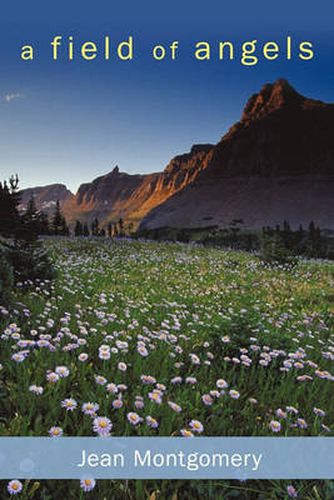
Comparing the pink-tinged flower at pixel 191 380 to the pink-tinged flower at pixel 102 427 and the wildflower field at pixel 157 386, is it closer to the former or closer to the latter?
the wildflower field at pixel 157 386

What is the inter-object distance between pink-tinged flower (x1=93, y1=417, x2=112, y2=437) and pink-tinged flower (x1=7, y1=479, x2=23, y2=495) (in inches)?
23.7

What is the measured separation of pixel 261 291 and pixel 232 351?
6.21 metres

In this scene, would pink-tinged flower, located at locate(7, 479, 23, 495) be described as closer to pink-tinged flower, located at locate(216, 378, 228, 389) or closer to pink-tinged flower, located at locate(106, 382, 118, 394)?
pink-tinged flower, located at locate(106, 382, 118, 394)

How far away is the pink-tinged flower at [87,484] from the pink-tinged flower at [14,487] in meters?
0.40

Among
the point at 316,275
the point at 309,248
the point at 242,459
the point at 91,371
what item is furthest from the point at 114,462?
the point at 309,248

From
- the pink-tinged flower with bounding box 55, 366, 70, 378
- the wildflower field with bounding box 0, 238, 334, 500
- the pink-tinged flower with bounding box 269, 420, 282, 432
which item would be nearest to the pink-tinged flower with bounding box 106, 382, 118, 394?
the wildflower field with bounding box 0, 238, 334, 500

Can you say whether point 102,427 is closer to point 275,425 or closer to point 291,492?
point 291,492

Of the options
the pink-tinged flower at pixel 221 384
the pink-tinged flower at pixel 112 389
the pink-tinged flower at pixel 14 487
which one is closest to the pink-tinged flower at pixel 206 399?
the pink-tinged flower at pixel 221 384

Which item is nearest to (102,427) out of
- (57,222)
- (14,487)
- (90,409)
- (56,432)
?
(90,409)

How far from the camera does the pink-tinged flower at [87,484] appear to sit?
2.22 m

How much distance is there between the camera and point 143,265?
14797mm

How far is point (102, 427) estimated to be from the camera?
268 cm

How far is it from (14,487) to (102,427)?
70 cm

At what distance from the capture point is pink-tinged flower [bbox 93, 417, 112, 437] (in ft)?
8.67
